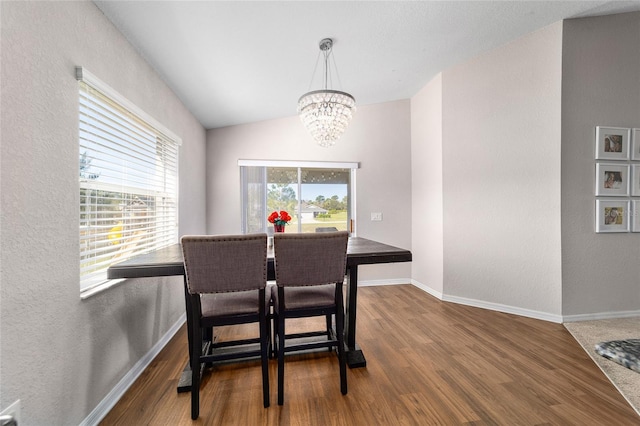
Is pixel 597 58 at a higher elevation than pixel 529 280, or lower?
higher

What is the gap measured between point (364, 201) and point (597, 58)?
2.94 metres

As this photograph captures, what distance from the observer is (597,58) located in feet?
8.99

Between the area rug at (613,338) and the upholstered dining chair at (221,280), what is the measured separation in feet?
7.49

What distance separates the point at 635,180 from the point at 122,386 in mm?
4924

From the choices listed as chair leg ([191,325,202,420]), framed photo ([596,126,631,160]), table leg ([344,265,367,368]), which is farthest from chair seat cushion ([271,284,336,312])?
framed photo ([596,126,631,160])

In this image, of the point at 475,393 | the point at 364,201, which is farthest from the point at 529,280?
the point at 364,201

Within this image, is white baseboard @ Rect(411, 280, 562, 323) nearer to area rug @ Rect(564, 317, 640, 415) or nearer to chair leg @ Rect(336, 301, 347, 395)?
area rug @ Rect(564, 317, 640, 415)

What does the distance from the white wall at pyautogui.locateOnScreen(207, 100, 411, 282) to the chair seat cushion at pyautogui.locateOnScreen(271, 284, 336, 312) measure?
2311 mm

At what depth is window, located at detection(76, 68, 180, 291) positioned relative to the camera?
1500mm

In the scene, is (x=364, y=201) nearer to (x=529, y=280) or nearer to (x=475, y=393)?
(x=529, y=280)

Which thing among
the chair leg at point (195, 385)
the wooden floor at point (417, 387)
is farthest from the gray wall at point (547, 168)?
the chair leg at point (195, 385)

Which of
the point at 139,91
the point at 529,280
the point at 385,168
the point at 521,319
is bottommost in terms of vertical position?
the point at 521,319

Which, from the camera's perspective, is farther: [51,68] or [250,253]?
[250,253]

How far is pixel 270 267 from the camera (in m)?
1.81
